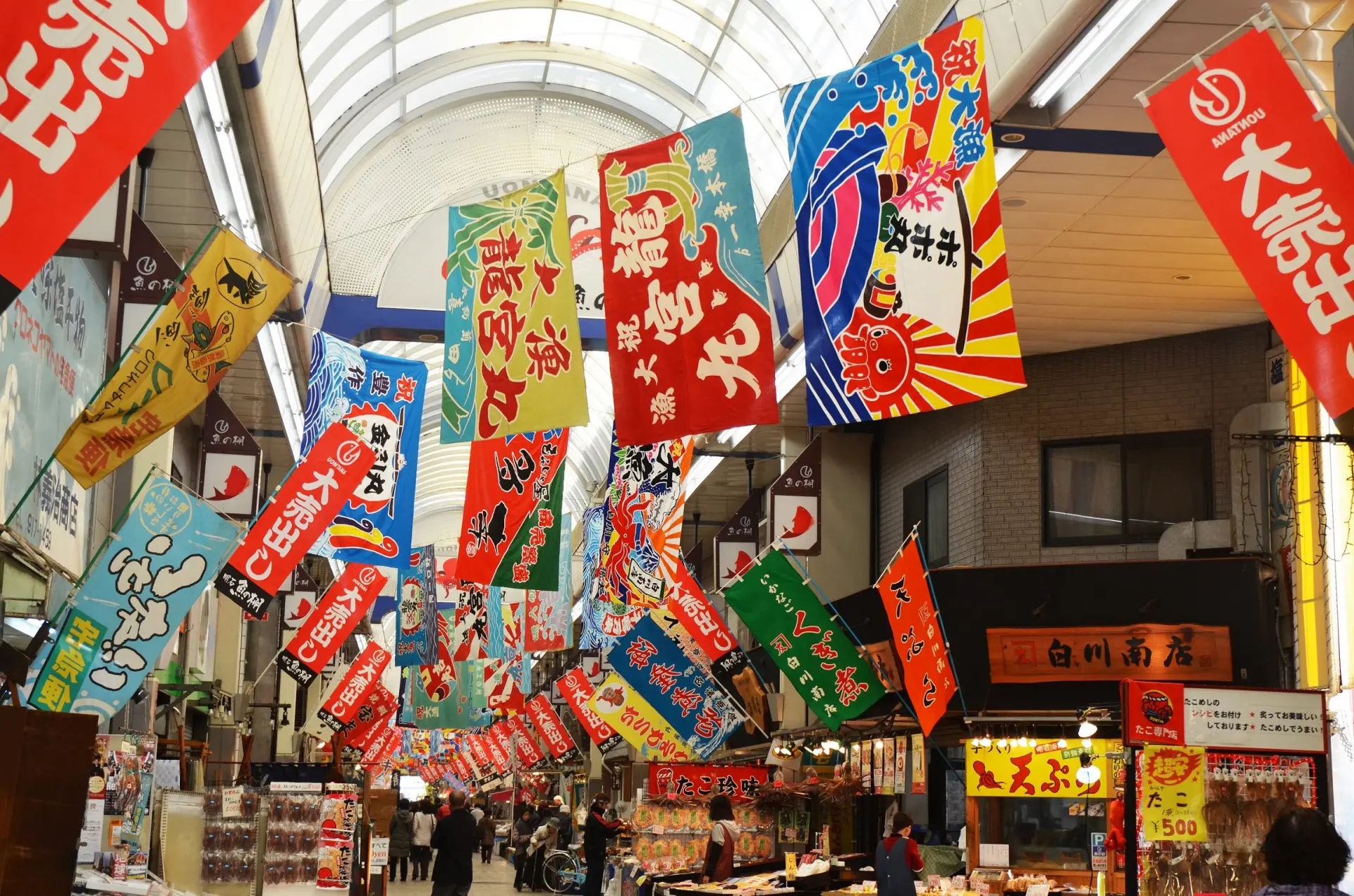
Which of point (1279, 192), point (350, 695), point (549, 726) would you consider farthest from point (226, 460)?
point (1279, 192)

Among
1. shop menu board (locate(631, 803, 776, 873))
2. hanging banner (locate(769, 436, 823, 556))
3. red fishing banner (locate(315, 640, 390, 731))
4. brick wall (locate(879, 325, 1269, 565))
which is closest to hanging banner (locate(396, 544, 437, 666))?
red fishing banner (locate(315, 640, 390, 731))

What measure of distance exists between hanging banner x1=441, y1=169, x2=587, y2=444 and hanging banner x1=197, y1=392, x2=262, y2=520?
8456 millimetres

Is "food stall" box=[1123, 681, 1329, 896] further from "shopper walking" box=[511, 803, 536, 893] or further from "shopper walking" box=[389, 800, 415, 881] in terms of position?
"shopper walking" box=[389, 800, 415, 881]

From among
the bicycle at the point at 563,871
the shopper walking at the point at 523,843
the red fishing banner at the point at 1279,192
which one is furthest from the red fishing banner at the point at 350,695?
the red fishing banner at the point at 1279,192

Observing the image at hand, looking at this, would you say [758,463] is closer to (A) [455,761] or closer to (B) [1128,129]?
(B) [1128,129]

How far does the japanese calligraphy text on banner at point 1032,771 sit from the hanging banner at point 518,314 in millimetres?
7109

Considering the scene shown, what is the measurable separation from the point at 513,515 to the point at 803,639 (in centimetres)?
390

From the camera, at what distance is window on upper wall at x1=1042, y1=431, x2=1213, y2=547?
48.6 ft

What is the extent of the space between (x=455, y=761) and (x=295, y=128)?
39.5 metres

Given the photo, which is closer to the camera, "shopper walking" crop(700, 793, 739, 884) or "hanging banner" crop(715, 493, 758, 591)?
"shopper walking" crop(700, 793, 739, 884)

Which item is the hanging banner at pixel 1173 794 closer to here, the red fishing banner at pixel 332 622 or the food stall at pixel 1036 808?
the food stall at pixel 1036 808

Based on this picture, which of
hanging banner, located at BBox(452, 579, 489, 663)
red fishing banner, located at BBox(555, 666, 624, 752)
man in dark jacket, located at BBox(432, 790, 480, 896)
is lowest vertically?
man in dark jacket, located at BBox(432, 790, 480, 896)

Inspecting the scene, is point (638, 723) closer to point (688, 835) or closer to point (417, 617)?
point (688, 835)

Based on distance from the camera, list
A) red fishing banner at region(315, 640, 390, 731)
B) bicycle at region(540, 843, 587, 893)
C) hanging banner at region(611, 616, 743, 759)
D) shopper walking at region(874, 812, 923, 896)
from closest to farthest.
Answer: shopper walking at region(874, 812, 923, 896) → hanging banner at region(611, 616, 743, 759) → red fishing banner at region(315, 640, 390, 731) → bicycle at region(540, 843, 587, 893)
